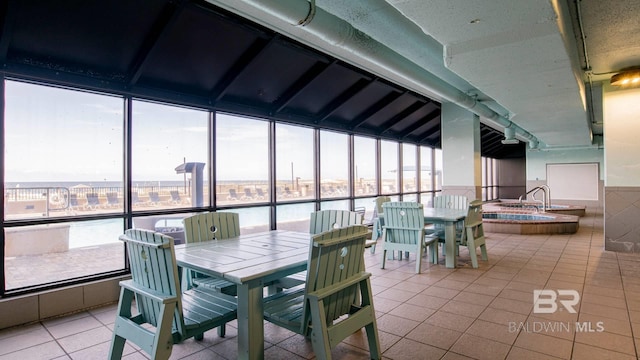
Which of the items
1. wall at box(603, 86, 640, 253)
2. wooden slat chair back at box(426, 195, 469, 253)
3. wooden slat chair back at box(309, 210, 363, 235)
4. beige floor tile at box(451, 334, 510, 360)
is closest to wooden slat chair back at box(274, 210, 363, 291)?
wooden slat chair back at box(309, 210, 363, 235)

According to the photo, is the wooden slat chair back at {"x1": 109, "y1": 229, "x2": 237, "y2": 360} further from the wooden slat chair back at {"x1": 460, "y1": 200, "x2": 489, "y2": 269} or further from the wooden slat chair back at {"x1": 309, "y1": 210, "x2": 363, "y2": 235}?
the wooden slat chair back at {"x1": 460, "y1": 200, "x2": 489, "y2": 269}

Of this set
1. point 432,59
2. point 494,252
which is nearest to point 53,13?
point 432,59

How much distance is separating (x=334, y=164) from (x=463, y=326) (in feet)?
14.3

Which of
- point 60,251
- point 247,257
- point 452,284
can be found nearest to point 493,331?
point 452,284

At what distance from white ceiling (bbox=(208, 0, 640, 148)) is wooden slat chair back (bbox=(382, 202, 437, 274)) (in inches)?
68.4

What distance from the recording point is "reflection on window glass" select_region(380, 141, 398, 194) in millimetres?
8203

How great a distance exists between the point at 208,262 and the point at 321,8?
2.27 metres

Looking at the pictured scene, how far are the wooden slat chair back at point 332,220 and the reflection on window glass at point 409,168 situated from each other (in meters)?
5.76

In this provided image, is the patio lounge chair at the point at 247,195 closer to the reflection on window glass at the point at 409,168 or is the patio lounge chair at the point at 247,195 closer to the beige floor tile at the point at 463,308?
the beige floor tile at the point at 463,308

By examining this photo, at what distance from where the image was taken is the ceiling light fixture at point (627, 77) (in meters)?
4.86

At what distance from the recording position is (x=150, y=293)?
6.54 feet

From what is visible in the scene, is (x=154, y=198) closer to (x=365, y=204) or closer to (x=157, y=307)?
(x=157, y=307)

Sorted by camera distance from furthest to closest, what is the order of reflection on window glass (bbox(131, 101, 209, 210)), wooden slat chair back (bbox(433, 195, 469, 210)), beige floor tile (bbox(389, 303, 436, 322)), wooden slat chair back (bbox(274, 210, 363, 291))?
1. wooden slat chair back (bbox(433, 195, 469, 210))
2. reflection on window glass (bbox(131, 101, 209, 210))
3. wooden slat chair back (bbox(274, 210, 363, 291))
4. beige floor tile (bbox(389, 303, 436, 322))

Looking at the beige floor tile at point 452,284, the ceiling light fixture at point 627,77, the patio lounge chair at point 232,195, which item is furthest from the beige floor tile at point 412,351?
the ceiling light fixture at point 627,77
